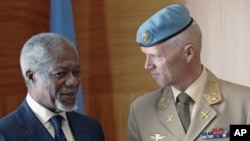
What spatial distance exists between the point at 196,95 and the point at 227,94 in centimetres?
13

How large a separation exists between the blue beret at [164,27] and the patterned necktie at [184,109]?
0.26 metres

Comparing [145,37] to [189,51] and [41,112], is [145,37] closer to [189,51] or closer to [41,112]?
[189,51]

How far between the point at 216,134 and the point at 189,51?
1.18 feet

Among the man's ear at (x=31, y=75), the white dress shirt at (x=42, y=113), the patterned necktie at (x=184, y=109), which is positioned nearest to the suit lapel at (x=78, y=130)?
the white dress shirt at (x=42, y=113)

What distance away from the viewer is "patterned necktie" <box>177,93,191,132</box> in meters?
1.92

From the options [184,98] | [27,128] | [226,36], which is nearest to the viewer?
[27,128]

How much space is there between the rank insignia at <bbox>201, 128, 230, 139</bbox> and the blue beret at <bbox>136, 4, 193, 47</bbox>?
428 millimetres

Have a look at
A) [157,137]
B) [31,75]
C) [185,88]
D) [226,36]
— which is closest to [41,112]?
[31,75]

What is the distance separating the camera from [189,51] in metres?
1.90

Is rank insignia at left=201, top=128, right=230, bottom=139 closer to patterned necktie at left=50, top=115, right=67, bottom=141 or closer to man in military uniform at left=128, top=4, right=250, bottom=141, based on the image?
man in military uniform at left=128, top=4, right=250, bottom=141

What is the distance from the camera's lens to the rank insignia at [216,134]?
186cm

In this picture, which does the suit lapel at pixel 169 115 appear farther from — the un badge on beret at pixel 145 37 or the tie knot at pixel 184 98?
the un badge on beret at pixel 145 37

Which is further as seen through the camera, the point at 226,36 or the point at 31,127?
the point at 226,36

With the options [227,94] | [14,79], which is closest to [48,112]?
[227,94]
